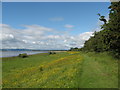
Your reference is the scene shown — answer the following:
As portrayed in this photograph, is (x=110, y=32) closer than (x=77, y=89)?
No

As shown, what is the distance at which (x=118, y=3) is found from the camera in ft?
53.6

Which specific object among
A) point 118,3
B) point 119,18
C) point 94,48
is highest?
point 118,3

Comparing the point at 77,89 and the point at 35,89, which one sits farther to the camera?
the point at 35,89

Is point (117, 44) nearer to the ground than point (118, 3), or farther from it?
nearer to the ground

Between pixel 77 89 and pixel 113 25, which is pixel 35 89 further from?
pixel 113 25

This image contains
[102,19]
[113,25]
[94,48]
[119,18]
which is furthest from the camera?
[94,48]

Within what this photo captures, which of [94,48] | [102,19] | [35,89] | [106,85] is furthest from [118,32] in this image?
[94,48]

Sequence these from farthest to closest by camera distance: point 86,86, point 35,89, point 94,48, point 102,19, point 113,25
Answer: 1. point 94,48
2. point 102,19
3. point 113,25
4. point 35,89
5. point 86,86

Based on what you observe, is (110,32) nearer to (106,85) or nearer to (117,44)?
(117,44)

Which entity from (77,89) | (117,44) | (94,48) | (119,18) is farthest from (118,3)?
(94,48)

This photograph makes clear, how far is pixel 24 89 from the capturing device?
11.9 m

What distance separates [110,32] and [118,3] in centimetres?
398

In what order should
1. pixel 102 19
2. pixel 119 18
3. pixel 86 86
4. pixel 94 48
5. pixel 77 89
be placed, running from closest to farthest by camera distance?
pixel 77 89
pixel 86 86
pixel 119 18
pixel 102 19
pixel 94 48

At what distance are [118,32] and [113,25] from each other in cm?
132
